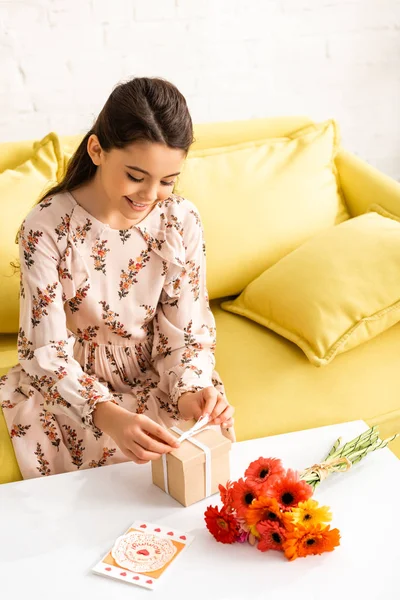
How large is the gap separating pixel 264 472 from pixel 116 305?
52 cm

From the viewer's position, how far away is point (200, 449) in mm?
1349

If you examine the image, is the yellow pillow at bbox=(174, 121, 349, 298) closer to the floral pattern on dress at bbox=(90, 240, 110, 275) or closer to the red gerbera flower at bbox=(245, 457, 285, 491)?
the floral pattern on dress at bbox=(90, 240, 110, 275)

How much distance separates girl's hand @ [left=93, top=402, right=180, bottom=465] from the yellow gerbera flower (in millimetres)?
238

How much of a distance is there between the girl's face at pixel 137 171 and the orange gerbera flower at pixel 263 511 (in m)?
0.56

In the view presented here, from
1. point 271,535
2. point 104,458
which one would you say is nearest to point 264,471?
point 271,535

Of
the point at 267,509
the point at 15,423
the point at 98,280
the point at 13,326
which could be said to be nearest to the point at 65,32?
the point at 13,326

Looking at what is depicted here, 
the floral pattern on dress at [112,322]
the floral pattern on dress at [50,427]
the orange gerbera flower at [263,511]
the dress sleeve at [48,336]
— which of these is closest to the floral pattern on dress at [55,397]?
the dress sleeve at [48,336]

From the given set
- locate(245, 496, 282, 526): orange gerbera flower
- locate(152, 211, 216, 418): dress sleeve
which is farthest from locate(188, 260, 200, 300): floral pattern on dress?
locate(245, 496, 282, 526): orange gerbera flower

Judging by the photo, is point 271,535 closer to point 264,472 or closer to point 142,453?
point 264,472

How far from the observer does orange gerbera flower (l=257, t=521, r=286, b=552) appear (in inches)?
48.1

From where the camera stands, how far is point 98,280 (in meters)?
1.61

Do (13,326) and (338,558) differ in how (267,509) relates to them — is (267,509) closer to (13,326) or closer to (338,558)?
(338,558)

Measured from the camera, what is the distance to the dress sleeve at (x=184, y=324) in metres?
1.64

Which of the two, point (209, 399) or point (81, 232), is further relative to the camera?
point (81, 232)
